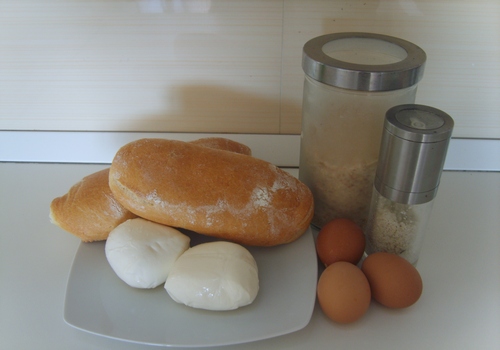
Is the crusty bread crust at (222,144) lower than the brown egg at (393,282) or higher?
higher

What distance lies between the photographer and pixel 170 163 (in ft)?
2.04

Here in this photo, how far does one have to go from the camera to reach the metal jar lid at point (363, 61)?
552 mm

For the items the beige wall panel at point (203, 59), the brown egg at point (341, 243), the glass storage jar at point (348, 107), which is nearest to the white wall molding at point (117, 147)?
the beige wall panel at point (203, 59)

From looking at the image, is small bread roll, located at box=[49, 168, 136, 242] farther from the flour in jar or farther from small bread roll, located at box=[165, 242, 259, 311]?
the flour in jar

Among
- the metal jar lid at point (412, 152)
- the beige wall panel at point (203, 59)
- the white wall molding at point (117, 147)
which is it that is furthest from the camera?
the white wall molding at point (117, 147)

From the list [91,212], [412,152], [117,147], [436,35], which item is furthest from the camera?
[117,147]

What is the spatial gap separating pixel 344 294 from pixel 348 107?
25 centimetres

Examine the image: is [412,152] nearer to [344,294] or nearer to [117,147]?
[344,294]

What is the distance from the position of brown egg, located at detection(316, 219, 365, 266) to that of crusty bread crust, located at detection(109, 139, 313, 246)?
4 centimetres

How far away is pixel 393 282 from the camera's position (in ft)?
1.85

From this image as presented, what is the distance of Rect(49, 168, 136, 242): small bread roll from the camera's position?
0.65m

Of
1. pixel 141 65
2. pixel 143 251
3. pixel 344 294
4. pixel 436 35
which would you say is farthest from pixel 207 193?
pixel 436 35

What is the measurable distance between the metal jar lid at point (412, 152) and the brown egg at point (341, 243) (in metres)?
0.08

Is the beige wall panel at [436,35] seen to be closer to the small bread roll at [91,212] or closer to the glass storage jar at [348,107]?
the glass storage jar at [348,107]
